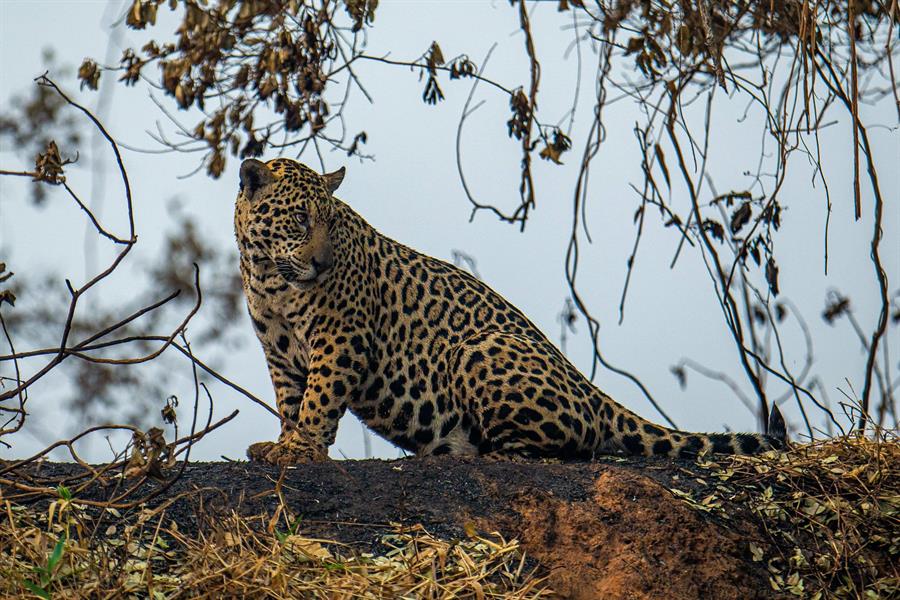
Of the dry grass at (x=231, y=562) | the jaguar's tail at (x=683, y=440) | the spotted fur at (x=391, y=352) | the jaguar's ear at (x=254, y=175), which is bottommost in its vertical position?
the dry grass at (x=231, y=562)

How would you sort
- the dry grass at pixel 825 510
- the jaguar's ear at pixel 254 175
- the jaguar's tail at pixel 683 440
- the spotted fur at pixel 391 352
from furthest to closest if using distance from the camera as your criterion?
1. the jaguar's ear at pixel 254 175
2. the spotted fur at pixel 391 352
3. the jaguar's tail at pixel 683 440
4. the dry grass at pixel 825 510

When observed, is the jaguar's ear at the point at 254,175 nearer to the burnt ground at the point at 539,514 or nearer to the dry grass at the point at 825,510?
the burnt ground at the point at 539,514

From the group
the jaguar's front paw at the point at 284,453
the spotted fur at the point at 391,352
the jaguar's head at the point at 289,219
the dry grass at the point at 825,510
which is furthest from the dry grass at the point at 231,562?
the jaguar's head at the point at 289,219

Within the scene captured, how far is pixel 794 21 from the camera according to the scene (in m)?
10.7

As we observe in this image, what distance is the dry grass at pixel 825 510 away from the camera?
242 inches

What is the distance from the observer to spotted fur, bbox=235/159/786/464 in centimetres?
797

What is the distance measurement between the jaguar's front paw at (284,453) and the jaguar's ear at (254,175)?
1858 mm

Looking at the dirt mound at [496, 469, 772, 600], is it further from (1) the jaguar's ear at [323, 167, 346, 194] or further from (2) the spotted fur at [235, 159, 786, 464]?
(1) the jaguar's ear at [323, 167, 346, 194]

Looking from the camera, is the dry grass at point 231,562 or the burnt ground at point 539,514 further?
the burnt ground at point 539,514

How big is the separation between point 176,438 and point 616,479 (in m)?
2.51

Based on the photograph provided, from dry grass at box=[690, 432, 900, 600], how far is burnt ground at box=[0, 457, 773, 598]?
5.6 inches

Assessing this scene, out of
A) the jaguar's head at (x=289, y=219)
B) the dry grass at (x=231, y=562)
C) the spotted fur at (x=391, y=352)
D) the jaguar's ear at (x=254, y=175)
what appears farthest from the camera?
the jaguar's ear at (x=254, y=175)

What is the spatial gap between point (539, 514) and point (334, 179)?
11.9 feet

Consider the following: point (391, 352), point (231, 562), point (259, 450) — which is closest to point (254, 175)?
point (391, 352)
